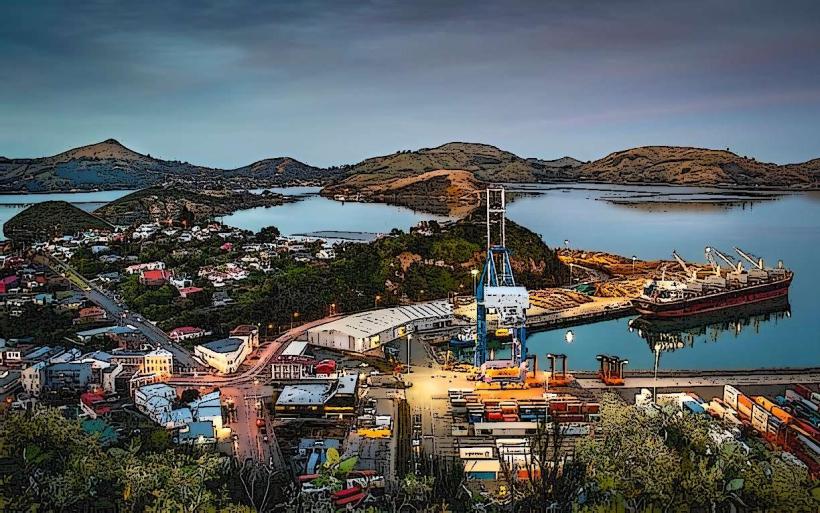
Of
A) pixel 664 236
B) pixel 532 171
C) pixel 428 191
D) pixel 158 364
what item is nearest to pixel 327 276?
pixel 158 364

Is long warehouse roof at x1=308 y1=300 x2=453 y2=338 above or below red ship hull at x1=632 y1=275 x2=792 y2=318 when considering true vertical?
above

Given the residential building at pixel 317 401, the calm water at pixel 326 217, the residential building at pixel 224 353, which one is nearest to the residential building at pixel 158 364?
the residential building at pixel 224 353

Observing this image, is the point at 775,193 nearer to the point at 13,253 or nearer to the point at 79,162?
the point at 79,162

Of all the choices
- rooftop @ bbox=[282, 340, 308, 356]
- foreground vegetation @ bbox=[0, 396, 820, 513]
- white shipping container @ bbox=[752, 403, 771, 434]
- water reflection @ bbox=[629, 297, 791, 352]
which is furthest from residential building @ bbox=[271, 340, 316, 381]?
water reflection @ bbox=[629, 297, 791, 352]

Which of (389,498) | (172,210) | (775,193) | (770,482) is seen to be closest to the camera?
(770,482)

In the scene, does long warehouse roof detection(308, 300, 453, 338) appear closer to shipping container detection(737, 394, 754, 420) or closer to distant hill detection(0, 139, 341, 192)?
shipping container detection(737, 394, 754, 420)

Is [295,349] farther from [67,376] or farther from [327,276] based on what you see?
[327,276]

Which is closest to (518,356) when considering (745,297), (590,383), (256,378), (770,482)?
(590,383)
